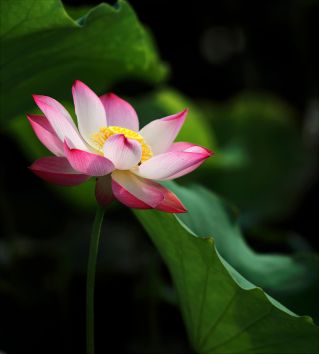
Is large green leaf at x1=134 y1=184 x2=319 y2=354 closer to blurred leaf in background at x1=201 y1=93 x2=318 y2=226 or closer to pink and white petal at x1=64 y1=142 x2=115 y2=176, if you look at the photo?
pink and white petal at x1=64 y1=142 x2=115 y2=176

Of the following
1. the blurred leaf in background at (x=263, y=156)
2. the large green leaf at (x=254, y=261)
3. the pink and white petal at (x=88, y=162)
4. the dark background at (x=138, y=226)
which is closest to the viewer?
the pink and white petal at (x=88, y=162)

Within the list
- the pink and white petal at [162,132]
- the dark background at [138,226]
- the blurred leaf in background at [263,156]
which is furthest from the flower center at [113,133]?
the blurred leaf in background at [263,156]

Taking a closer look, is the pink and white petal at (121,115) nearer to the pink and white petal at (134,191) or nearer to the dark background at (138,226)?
the pink and white petal at (134,191)

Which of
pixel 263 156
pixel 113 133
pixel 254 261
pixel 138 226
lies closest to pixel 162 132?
pixel 113 133

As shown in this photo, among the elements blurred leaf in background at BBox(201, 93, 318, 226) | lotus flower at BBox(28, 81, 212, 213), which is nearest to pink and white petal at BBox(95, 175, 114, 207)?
lotus flower at BBox(28, 81, 212, 213)

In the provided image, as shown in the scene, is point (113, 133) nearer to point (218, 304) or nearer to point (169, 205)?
point (169, 205)

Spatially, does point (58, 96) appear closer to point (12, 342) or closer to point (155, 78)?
point (155, 78)
